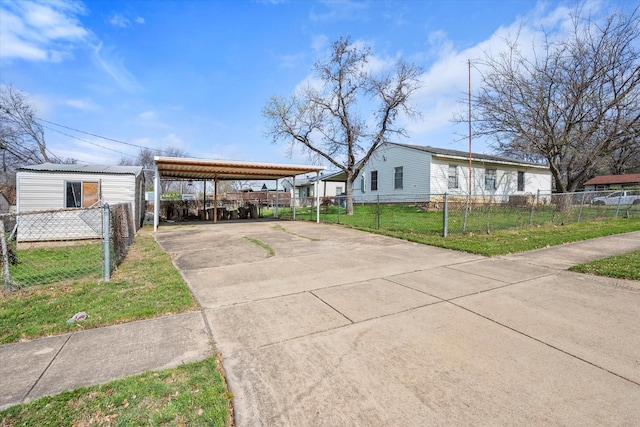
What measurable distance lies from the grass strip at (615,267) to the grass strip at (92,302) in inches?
256

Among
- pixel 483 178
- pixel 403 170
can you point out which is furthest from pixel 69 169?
pixel 483 178

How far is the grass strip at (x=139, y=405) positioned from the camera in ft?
6.27

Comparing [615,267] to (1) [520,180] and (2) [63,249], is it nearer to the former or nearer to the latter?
(2) [63,249]

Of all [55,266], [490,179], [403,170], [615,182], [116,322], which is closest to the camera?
[116,322]

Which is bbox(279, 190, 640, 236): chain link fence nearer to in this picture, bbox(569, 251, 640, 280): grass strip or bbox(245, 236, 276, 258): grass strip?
bbox(569, 251, 640, 280): grass strip

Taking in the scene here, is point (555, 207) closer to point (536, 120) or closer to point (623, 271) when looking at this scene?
point (536, 120)

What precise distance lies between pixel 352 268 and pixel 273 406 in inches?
153

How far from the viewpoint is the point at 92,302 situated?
13.0 ft

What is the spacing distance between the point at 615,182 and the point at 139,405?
211 feet

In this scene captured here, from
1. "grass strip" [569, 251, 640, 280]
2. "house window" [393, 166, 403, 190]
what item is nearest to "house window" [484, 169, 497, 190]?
"house window" [393, 166, 403, 190]

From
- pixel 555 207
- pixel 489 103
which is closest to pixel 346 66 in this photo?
pixel 489 103

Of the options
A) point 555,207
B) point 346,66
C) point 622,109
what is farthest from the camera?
point 346,66

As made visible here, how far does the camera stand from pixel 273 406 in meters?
2.07

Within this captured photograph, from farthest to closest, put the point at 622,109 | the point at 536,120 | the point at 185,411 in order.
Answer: the point at 536,120 → the point at 622,109 → the point at 185,411
